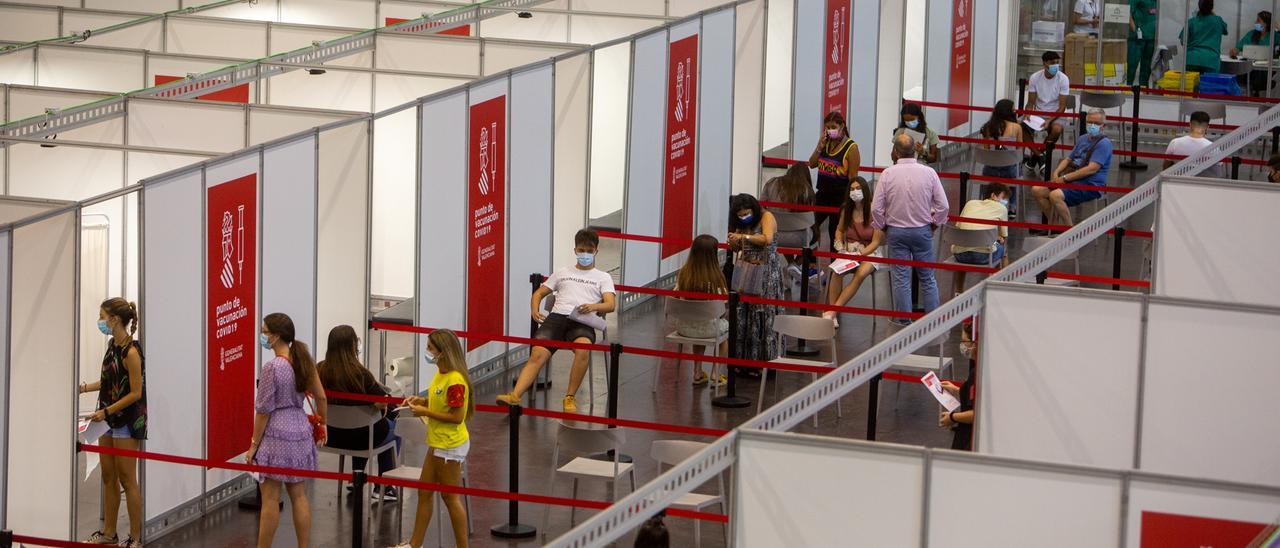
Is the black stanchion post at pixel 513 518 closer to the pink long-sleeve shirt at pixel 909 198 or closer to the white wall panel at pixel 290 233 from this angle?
the white wall panel at pixel 290 233

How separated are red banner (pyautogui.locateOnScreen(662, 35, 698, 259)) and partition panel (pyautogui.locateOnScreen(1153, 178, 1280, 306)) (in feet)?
16.4

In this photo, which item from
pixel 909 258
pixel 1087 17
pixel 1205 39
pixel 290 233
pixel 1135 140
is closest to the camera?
pixel 290 233

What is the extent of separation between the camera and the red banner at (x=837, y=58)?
14734 mm

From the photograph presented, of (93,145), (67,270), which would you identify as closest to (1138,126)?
(93,145)

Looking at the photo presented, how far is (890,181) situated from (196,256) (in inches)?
188

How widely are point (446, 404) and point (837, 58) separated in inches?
306

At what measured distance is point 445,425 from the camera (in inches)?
316

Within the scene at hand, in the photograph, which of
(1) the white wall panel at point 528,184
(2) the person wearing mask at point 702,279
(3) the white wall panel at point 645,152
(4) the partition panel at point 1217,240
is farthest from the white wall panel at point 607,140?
(4) the partition panel at point 1217,240

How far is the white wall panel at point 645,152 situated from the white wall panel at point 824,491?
21.8 feet

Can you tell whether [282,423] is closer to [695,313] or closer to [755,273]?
[695,313]

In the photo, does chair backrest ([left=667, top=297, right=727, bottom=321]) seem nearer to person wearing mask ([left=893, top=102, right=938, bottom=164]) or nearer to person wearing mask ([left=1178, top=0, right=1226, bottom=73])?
person wearing mask ([left=893, top=102, right=938, bottom=164])

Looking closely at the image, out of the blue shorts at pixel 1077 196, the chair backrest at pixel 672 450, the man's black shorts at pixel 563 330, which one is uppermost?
the blue shorts at pixel 1077 196

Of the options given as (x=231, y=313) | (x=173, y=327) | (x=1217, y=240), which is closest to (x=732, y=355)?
(x=231, y=313)

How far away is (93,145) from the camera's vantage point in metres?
10.2
